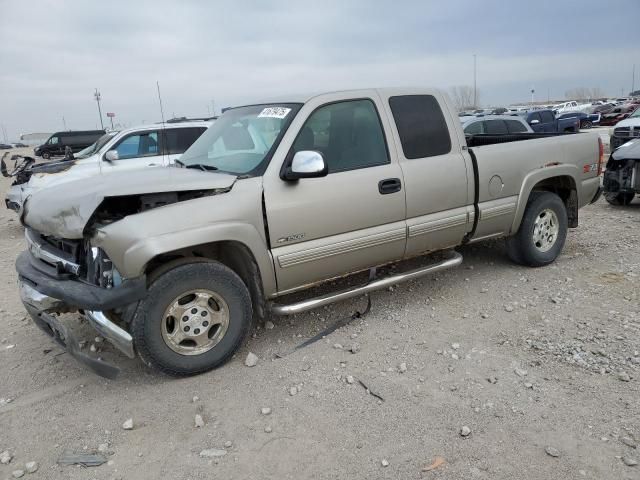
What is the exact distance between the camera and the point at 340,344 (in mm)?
3918

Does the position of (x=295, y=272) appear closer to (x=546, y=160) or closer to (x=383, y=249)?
(x=383, y=249)

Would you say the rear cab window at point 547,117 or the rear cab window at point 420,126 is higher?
the rear cab window at point 420,126

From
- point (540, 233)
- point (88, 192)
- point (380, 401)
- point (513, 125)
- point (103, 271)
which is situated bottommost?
point (380, 401)

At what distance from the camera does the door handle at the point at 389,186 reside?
4.00 metres

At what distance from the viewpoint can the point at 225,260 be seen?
12.3 feet

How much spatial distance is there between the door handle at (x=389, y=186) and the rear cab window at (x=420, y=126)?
274mm

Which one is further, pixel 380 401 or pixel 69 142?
pixel 69 142

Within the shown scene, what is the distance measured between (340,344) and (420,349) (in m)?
0.61

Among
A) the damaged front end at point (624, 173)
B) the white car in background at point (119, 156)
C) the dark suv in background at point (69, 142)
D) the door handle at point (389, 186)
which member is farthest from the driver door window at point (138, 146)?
the dark suv in background at point (69, 142)

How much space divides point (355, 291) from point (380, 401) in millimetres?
1034

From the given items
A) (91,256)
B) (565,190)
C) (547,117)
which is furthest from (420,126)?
(547,117)

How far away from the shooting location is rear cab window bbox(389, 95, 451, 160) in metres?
4.25

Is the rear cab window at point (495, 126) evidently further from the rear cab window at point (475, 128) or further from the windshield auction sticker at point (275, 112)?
the windshield auction sticker at point (275, 112)

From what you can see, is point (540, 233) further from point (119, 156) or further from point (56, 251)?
point (119, 156)
